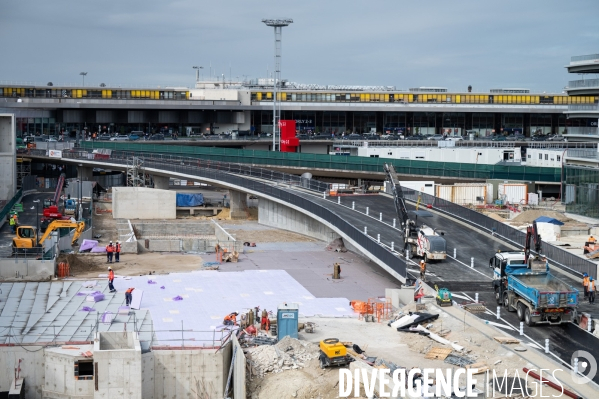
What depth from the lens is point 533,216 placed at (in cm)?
6178

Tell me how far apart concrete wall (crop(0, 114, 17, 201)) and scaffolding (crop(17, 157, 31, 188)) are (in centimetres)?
1013

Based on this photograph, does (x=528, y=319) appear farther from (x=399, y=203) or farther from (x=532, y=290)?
(x=399, y=203)

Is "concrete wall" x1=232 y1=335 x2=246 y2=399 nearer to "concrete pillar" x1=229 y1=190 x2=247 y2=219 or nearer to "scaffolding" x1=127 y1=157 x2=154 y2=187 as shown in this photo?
"concrete pillar" x1=229 y1=190 x2=247 y2=219

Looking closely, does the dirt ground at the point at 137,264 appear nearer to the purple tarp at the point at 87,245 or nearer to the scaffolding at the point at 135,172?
the purple tarp at the point at 87,245

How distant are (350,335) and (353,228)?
16565mm

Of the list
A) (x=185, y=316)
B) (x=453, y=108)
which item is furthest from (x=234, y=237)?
(x=453, y=108)

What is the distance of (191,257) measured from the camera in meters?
55.6

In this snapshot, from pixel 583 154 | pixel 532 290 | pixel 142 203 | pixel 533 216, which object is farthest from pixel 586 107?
pixel 532 290

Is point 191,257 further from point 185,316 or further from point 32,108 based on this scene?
point 32,108

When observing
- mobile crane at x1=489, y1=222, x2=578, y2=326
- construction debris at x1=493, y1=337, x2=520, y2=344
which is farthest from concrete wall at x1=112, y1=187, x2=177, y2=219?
construction debris at x1=493, y1=337, x2=520, y2=344

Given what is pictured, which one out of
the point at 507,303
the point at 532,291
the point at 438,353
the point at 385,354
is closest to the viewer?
the point at 438,353

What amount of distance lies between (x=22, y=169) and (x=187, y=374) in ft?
204

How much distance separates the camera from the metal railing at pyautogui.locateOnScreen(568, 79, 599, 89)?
218ft

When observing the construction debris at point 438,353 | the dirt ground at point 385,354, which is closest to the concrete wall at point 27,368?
the dirt ground at point 385,354
